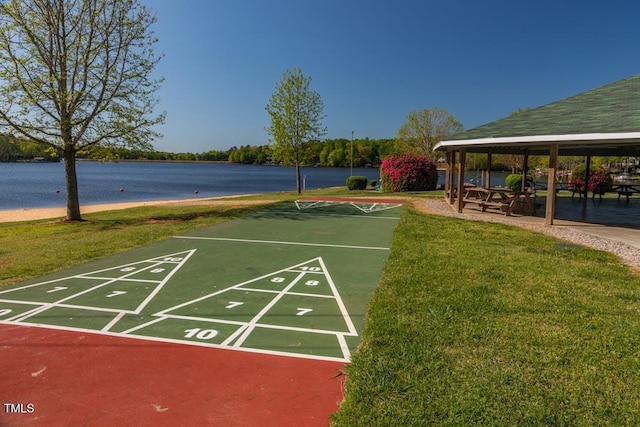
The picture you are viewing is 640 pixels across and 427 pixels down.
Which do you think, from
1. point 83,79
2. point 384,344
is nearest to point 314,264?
point 384,344

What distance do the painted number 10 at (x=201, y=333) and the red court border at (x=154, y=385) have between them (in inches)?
8.6

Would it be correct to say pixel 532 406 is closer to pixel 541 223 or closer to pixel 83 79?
pixel 541 223

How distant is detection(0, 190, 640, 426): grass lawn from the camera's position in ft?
9.00

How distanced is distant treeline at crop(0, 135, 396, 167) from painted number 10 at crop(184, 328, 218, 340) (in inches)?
477

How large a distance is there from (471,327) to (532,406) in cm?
132

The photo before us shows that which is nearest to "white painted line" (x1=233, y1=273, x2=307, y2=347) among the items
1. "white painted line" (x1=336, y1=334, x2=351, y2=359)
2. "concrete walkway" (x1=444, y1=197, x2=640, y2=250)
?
"white painted line" (x1=336, y1=334, x2=351, y2=359)

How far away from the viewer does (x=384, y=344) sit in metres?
3.68

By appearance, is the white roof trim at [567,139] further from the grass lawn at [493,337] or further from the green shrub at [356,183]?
the green shrub at [356,183]

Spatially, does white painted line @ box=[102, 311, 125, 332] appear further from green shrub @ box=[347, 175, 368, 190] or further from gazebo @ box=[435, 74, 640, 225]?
green shrub @ box=[347, 175, 368, 190]

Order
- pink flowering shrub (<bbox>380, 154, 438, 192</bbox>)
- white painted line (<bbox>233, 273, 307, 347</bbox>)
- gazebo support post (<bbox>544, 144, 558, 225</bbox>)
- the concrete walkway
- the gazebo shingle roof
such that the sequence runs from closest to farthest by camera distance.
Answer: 1. white painted line (<bbox>233, 273, 307, 347</bbox>)
2. the gazebo shingle roof
3. the concrete walkway
4. gazebo support post (<bbox>544, 144, 558, 225</bbox>)
5. pink flowering shrub (<bbox>380, 154, 438, 192</bbox>)

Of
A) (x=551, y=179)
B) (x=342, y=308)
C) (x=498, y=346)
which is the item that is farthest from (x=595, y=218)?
(x=342, y=308)

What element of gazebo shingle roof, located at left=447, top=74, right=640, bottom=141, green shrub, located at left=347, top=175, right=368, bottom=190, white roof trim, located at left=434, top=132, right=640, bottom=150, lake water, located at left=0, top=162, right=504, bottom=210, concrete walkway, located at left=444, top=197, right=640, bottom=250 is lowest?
lake water, located at left=0, top=162, right=504, bottom=210

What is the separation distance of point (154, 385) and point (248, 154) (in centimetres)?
16633

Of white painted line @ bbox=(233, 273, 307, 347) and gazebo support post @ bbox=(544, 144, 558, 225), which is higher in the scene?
gazebo support post @ bbox=(544, 144, 558, 225)
